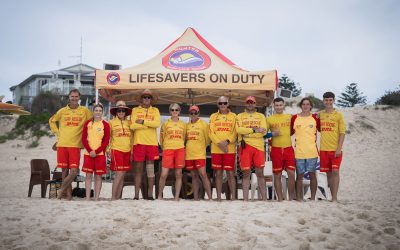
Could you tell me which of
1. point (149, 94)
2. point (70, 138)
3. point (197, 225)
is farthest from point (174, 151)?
point (197, 225)

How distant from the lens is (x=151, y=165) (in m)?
6.23

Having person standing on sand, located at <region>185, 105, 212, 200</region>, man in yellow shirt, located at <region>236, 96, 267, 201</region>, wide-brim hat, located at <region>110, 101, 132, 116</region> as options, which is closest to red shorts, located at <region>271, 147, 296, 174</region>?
man in yellow shirt, located at <region>236, 96, 267, 201</region>

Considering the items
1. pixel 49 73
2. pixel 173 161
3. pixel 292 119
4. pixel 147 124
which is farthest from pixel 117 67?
pixel 49 73

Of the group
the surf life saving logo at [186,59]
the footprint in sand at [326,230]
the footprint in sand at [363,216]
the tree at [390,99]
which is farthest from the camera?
the tree at [390,99]

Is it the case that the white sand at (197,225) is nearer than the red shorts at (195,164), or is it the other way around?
the white sand at (197,225)

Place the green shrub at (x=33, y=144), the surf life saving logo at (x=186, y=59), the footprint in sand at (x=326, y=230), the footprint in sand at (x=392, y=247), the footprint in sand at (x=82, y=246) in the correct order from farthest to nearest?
1. the green shrub at (x=33, y=144)
2. the surf life saving logo at (x=186, y=59)
3. the footprint in sand at (x=326, y=230)
4. the footprint in sand at (x=392, y=247)
5. the footprint in sand at (x=82, y=246)

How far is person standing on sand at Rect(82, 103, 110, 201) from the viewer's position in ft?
19.6

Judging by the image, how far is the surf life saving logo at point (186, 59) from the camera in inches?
281

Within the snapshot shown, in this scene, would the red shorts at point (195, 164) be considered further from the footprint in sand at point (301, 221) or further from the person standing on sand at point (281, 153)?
the footprint in sand at point (301, 221)

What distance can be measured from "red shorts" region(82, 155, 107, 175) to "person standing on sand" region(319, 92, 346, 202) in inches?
132

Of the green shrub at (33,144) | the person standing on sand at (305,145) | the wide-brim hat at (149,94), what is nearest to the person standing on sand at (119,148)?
the wide-brim hat at (149,94)

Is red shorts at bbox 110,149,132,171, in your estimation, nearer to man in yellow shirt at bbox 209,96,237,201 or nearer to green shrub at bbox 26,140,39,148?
man in yellow shirt at bbox 209,96,237,201

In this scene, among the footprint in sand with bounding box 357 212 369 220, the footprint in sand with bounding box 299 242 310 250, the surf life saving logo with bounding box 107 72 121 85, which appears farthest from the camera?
the surf life saving logo with bounding box 107 72 121 85

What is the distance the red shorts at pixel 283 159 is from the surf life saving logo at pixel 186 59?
2138 mm
